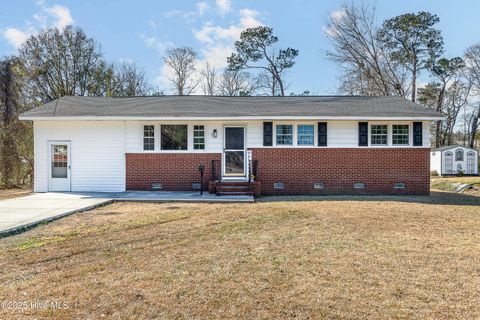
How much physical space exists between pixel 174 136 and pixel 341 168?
6428mm

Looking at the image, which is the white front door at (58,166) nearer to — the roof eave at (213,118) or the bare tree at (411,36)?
the roof eave at (213,118)

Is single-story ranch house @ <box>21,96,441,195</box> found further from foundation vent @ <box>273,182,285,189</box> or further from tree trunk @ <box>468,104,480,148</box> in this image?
tree trunk @ <box>468,104,480,148</box>

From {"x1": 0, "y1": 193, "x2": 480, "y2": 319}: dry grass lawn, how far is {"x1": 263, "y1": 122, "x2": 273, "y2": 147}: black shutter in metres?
5.53

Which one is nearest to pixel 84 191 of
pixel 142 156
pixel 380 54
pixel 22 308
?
pixel 142 156

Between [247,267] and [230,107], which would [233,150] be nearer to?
[230,107]

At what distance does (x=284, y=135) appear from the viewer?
13516 millimetres

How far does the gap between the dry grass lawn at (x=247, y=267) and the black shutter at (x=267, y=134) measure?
5535 millimetres

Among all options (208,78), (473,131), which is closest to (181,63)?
(208,78)

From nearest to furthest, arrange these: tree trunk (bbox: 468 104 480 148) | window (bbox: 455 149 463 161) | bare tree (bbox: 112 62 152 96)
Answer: window (bbox: 455 149 463 161) → bare tree (bbox: 112 62 152 96) → tree trunk (bbox: 468 104 480 148)

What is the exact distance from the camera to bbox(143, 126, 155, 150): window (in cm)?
1364

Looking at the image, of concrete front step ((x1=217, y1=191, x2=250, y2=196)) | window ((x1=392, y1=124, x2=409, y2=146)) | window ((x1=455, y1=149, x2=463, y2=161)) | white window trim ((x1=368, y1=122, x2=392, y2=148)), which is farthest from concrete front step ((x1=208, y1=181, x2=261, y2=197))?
window ((x1=455, y1=149, x2=463, y2=161))

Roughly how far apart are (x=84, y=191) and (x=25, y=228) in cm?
672

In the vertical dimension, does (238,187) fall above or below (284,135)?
below

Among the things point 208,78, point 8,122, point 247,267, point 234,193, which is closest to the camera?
point 247,267
